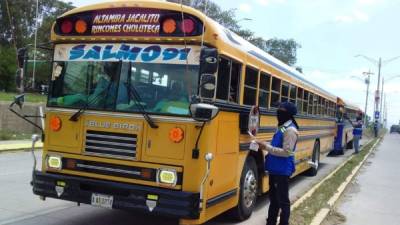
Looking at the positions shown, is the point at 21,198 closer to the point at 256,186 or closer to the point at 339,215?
the point at 256,186

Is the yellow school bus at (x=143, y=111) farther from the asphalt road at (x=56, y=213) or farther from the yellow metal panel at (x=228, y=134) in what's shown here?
the asphalt road at (x=56, y=213)

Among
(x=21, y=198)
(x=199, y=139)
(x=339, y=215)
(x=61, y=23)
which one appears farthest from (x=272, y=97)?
(x=21, y=198)

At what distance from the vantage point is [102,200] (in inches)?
255

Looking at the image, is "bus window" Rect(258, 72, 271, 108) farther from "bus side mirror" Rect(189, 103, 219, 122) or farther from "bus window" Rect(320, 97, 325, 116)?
"bus window" Rect(320, 97, 325, 116)

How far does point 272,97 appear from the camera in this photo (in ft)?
30.7

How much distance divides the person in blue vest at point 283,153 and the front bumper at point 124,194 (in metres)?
1.36

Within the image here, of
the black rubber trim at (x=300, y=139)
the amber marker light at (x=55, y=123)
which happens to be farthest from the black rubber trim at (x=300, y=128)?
the amber marker light at (x=55, y=123)

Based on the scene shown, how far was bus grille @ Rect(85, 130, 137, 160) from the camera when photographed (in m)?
6.50

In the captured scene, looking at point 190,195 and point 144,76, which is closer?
point 190,195

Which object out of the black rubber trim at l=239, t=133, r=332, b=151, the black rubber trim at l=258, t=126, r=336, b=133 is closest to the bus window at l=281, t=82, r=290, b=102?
the black rubber trim at l=258, t=126, r=336, b=133

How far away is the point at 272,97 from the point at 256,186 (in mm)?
1668

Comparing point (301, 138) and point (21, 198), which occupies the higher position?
point (301, 138)

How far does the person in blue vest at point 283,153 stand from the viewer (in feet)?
22.6

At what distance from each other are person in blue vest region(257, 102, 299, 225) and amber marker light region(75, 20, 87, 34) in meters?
2.71
